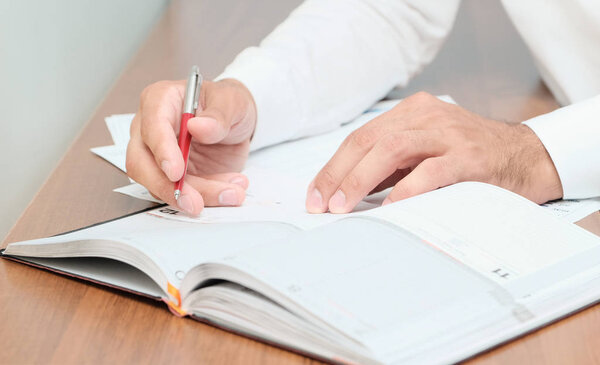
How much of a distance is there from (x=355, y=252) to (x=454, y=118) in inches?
13.1

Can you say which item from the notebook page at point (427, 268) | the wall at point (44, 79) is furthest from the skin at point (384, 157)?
the wall at point (44, 79)

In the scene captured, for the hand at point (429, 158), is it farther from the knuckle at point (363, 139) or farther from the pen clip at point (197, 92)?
the pen clip at point (197, 92)

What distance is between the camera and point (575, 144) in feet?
2.85

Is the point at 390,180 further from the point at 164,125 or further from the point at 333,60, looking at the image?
the point at 333,60

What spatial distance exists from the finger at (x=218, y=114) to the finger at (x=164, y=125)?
3 cm

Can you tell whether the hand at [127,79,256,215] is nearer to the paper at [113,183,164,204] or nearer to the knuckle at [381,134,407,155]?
the paper at [113,183,164,204]

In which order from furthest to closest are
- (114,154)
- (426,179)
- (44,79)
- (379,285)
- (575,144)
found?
(44,79) → (114,154) → (575,144) → (426,179) → (379,285)

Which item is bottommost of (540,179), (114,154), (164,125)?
(114,154)

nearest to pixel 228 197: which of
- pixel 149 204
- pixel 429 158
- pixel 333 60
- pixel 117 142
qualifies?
pixel 149 204

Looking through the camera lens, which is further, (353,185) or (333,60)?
(333,60)

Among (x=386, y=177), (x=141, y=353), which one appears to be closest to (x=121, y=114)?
(x=386, y=177)

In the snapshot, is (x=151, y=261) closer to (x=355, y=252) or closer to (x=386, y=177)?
(x=355, y=252)

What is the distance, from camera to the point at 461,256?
60 cm

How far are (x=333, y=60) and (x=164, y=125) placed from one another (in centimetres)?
46
